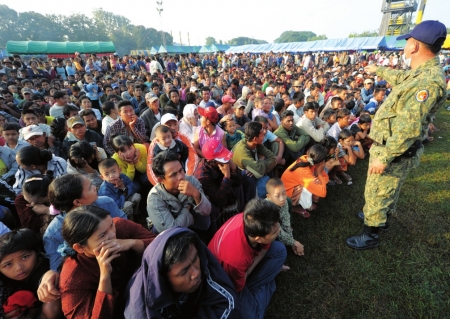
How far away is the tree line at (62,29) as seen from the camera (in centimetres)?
5291

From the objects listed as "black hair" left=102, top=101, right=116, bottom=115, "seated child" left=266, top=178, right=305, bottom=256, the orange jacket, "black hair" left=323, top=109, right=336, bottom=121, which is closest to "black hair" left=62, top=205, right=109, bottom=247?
"seated child" left=266, top=178, right=305, bottom=256

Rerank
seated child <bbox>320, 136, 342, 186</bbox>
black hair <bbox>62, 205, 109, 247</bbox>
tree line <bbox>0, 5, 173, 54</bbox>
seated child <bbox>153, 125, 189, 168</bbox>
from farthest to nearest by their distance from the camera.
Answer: tree line <bbox>0, 5, 173, 54</bbox> < seated child <bbox>320, 136, 342, 186</bbox> < seated child <bbox>153, 125, 189, 168</bbox> < black hair <bbox>62, 205, 109, 247</bbox>

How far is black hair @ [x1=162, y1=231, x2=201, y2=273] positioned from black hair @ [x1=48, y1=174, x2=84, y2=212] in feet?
3.78

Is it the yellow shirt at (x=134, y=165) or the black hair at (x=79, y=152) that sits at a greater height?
the black hair at (x=79, y=152)

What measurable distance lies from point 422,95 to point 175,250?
2.46m

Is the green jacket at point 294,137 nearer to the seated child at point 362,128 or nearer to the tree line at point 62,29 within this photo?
the seated child at point 362,128

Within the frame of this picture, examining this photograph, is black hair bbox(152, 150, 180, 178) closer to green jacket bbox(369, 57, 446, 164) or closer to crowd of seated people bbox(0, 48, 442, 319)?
crowd of seated people bbox(0, 48, 442, 319)

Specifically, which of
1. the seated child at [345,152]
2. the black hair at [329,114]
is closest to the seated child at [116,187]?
the seated child at [345,152]

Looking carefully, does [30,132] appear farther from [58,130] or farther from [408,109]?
[408,109]

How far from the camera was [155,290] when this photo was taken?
1293 millimetres

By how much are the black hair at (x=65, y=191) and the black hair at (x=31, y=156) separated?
122 centimetres

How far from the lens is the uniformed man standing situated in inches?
83.0

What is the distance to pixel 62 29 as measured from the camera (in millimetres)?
56562

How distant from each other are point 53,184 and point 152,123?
343 centimetres
